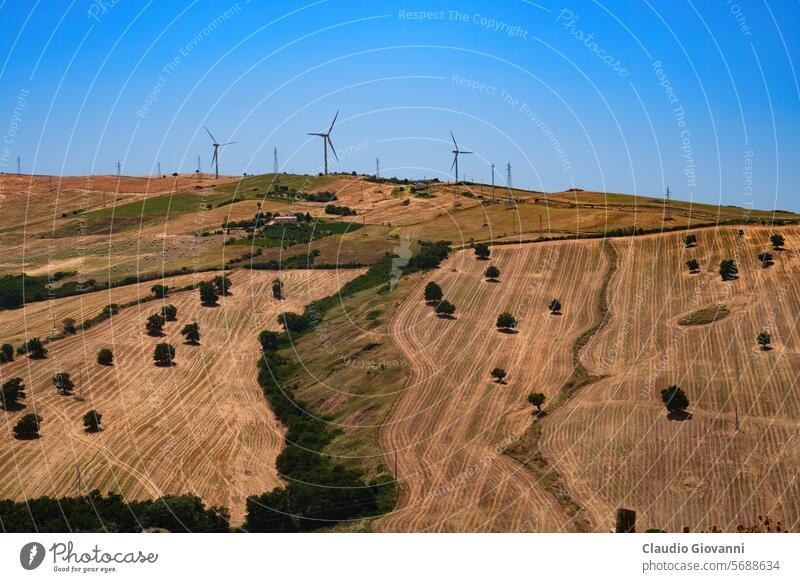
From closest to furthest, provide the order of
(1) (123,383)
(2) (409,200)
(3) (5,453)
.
Result: (3) (5,453) < (1) (123,383) < (2) (409,200)

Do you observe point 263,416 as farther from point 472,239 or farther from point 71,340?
point 472,239

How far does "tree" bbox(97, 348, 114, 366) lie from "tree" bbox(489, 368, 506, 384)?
5277 cm

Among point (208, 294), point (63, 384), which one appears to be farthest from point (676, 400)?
point (208, 294)

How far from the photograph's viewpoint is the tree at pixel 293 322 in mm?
130837

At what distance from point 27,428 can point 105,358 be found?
67.7ft

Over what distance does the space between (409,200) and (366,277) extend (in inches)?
2064

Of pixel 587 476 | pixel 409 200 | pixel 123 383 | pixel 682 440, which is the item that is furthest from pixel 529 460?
pixel 409 200

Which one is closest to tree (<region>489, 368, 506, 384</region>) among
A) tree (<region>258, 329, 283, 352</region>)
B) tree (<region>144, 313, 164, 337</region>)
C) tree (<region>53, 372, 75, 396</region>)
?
tree (<region>258, 329, 283, 352</region>)

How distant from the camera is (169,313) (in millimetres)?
135875

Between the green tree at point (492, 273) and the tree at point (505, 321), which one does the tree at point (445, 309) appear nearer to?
the tree at point (505, 321)

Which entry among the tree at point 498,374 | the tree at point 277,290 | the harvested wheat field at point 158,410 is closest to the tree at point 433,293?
the harvested wheat field at point 158,410

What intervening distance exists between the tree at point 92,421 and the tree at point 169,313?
31.6m

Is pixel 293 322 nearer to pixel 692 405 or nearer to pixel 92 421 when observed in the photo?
pixel 92 421

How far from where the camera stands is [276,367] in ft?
383
